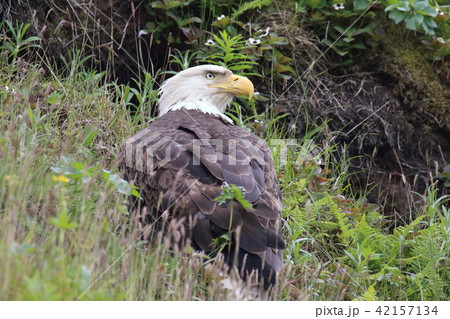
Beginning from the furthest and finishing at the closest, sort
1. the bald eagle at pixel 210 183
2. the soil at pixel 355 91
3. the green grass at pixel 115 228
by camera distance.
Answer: the soil at pixel 355 91 → the bald eagle at pixel 210 183 → the green grass at pixel 115 228

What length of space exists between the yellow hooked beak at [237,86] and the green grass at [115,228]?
619 mm

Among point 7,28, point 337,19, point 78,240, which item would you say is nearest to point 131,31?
point 7,28

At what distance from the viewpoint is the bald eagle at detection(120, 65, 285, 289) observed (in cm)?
398

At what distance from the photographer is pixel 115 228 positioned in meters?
3.78

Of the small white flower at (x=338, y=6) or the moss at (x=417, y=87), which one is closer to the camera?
the small white flower at (x=338, y=6)

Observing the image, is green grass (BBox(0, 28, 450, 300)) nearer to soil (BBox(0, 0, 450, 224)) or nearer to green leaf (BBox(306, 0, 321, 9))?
soil (BBox(0, 0, 450, 224))

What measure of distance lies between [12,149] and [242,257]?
1413 mm

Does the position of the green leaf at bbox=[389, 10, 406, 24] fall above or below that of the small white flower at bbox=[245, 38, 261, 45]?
above

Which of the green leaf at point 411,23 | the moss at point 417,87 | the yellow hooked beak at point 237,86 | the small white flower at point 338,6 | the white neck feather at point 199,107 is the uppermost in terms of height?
the small white flower at point 338,6

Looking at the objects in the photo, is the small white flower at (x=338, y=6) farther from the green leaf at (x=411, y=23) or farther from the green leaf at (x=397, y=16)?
the green leaf at (x=411, y=23)

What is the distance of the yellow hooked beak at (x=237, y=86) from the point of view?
18.9ft

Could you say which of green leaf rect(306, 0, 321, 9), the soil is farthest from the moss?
green leaf rect(306, 0, 321, 9)

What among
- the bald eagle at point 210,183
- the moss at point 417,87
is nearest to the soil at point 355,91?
the moss at point 417,87

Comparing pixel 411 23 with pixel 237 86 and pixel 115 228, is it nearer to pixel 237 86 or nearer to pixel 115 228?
pixel 237 86
